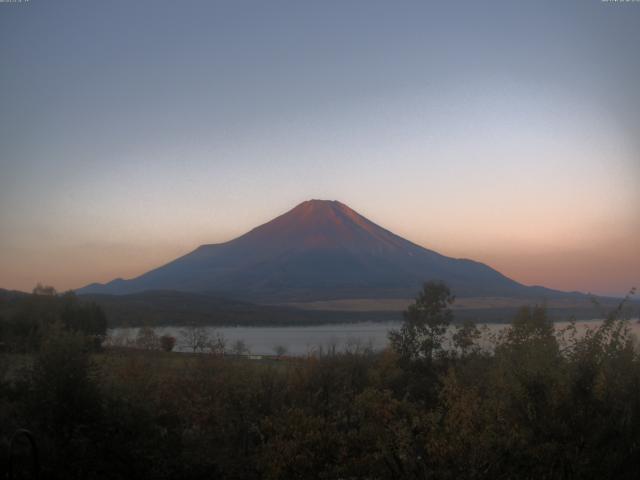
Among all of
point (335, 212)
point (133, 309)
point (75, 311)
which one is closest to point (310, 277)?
point (335, 212)

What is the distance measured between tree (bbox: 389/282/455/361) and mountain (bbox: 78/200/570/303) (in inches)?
3233

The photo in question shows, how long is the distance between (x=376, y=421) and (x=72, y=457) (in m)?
A: 4.53

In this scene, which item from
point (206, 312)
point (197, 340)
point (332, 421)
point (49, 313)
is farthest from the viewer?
point (206, 312)

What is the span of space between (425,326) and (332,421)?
623 inches

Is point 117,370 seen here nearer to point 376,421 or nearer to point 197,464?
point 197,464

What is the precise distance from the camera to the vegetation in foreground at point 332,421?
8.00 m

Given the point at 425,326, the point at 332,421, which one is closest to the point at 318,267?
the point at 425,326

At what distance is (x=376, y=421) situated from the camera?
9.72 meters

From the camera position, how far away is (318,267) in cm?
13975

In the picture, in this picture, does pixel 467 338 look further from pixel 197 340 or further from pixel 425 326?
pixel 197 340

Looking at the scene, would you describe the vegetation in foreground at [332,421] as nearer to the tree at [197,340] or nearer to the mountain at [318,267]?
the tree at [197,340]

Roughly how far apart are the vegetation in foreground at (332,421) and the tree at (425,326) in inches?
409

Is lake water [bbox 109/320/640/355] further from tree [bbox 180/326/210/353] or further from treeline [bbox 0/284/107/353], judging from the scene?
treeline [bbox 0/284/107/353]

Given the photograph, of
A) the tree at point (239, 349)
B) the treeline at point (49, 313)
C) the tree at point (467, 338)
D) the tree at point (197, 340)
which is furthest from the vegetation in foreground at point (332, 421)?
the treeline at point (49, 313)
